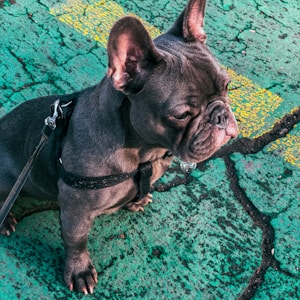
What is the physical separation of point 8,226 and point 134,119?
4.39ft

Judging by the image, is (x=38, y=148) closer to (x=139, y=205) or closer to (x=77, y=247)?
(x=77, y=247)

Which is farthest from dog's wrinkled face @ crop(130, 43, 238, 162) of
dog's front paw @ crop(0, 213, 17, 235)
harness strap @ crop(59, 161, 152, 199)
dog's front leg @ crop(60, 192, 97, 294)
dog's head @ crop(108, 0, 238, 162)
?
dog's front paw @ crop(0, 213, 17, 235)

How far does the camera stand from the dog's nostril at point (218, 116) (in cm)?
213

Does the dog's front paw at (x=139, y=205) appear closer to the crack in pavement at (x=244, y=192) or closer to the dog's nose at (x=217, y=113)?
the crack in pavement at (x=244, y=192)

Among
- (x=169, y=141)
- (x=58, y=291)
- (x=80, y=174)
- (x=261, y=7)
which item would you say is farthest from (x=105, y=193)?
(x=261, y=7)

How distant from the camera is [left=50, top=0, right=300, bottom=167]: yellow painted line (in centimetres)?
375

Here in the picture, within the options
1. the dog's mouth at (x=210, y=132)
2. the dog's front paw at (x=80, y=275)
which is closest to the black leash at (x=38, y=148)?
the dog's front paw at (x=80, y=275)

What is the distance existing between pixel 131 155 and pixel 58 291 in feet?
3.49

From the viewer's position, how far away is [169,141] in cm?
220

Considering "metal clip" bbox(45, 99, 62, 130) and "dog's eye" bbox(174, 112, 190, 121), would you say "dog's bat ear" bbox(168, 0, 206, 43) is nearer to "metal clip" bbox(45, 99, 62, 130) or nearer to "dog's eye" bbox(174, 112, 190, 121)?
→ "dog's eye" bbox(174, 112, 190, 121)

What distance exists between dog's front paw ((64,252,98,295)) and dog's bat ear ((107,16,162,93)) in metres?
1.22

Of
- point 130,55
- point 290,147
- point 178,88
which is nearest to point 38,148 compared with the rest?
point 130,55

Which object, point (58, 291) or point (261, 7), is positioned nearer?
point (58, 291)

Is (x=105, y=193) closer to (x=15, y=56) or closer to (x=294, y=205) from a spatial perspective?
(x=294, y=205)
